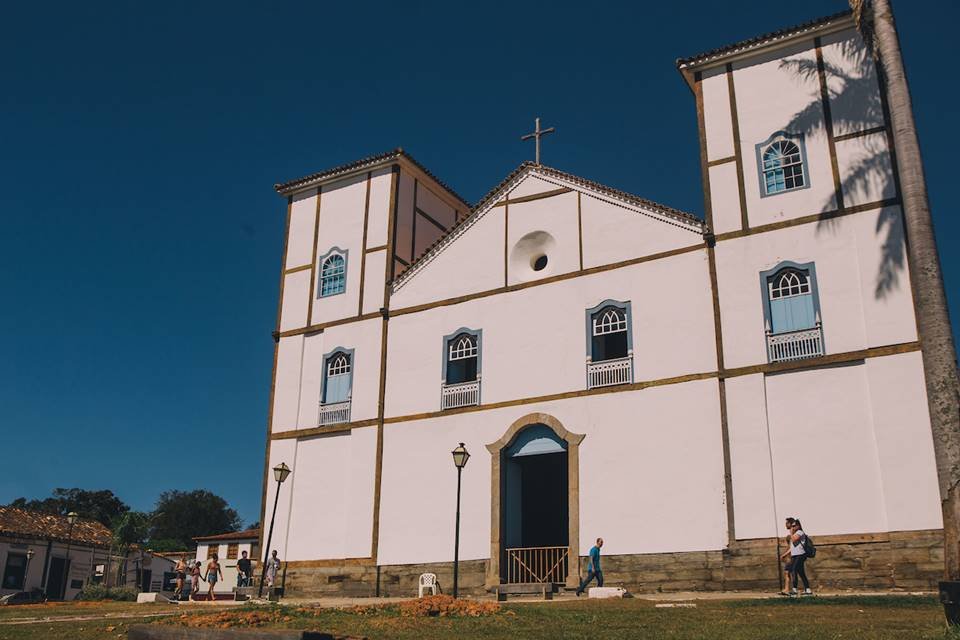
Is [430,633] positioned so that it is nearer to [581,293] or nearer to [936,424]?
[936,424]

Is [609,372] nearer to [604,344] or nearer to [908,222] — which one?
[604,344]

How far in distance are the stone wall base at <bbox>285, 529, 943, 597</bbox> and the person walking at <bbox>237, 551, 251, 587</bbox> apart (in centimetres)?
600

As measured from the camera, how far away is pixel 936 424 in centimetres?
1523

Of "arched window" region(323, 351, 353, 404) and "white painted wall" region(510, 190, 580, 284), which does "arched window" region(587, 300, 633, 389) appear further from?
"arched window" region(323, 351, 353, 404)

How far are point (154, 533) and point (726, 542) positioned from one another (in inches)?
2995

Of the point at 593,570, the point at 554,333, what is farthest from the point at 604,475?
the point at 554,333

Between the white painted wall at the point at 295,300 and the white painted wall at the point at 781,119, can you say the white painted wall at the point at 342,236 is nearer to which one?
the white painted wall at the point at 295,300

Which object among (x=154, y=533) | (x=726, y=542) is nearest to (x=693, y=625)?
(x=726, y=542)

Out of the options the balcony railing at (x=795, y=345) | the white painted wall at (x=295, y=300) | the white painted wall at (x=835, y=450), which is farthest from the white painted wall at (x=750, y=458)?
the white painted wall at (x=295, y=300)

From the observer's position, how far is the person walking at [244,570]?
27114 mm

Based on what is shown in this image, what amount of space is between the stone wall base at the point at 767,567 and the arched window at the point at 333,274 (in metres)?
9.53

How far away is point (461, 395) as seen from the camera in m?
25.4

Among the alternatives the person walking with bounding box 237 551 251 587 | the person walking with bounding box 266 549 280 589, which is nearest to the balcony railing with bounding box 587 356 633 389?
the person walking with bounding box 266 549 280 589

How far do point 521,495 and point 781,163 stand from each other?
35.3 ft
